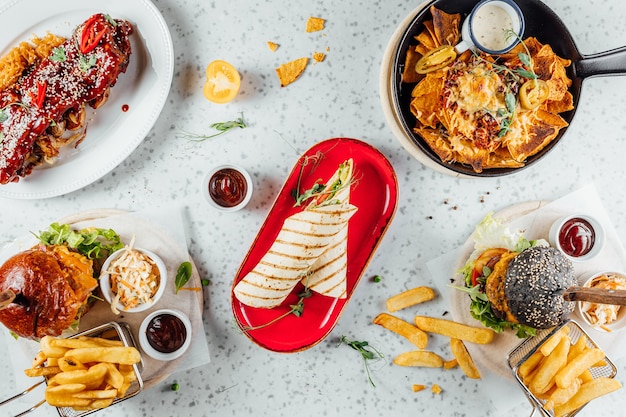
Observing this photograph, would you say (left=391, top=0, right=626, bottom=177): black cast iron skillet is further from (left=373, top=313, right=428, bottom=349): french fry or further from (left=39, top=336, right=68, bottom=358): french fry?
(left=39, top=336, right=68, bottom=358): french fry

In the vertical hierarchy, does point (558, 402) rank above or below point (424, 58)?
below

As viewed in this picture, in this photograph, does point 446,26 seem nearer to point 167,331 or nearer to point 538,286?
point 538,286

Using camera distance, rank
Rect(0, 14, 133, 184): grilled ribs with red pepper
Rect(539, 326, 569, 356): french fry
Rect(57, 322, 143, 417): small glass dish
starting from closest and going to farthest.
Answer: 1. Rect(539, 326, 569, 356): french fry
2. Rect(57, 322, 143, 417): small glass dish
3. Rect(0, 14, 133, 184): grilled ribs with red pepper

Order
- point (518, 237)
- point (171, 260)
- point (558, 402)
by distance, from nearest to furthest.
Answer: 1. point (558, 402)
2. point (518, 237)
3. point (171, 260)

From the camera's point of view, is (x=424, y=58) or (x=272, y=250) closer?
(x=424, y=58)

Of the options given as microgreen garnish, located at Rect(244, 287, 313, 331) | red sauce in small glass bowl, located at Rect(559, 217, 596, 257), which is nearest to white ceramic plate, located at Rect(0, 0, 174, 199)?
microgreen garnish, located at Rect(244, 287, 313, 331)

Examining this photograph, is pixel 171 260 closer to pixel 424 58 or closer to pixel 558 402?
pixel 424 58

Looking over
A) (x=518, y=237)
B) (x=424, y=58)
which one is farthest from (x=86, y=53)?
(x=518, y=237)
